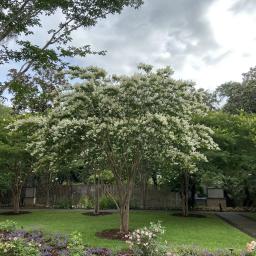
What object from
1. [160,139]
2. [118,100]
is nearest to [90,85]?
[118,100]

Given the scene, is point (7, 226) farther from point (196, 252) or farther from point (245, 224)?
point (245, 224)

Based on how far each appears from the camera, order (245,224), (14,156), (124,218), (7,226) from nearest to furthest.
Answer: (7,226)
(124,218)
(245,224)
(14,156)

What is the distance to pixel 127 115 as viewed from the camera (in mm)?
14406

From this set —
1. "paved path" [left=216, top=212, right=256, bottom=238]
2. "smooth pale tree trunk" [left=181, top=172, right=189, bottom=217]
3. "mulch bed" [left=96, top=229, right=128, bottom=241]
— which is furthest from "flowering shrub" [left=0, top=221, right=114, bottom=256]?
"smooth pale tree trunk" [left=181, top=172, right=189, bottom=217]

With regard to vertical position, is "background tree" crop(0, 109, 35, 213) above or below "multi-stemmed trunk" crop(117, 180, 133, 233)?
above

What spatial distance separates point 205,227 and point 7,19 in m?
12.0

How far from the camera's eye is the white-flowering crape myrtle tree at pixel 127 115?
1365 centimetres

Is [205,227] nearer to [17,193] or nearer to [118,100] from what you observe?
[118,100]

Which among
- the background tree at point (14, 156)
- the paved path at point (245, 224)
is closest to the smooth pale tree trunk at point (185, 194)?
the paved path at point (245, 224)

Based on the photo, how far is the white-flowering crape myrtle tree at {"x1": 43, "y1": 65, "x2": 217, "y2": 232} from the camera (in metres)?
13.6

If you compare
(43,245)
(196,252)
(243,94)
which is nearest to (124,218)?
(43,245)

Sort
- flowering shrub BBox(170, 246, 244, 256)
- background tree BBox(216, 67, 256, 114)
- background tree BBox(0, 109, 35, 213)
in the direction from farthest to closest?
background tree BBox(216, 67, 256, 114) < background tree BBox(0, 109, 35, 213) < flowering shrub BBox(170, 246, 244, 256)

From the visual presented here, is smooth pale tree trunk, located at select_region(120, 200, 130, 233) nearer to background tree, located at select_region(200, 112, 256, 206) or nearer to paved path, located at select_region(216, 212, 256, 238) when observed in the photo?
paved path, located at select_region(216, 212, 256, 238)

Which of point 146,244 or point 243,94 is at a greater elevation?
point 243,94
